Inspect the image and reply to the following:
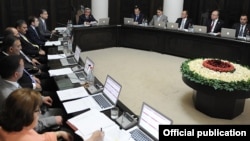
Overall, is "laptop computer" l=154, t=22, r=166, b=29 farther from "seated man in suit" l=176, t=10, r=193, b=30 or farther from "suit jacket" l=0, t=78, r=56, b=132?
"suit jacket" l=0, t=78, r=56, b=132

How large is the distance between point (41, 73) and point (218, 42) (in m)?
4.77

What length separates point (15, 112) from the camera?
1893mm

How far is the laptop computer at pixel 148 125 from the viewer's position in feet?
8.06

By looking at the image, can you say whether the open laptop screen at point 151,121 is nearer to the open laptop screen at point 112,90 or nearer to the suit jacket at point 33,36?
the open laptop screen at point 112,90

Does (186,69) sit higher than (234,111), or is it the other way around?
(186,69)

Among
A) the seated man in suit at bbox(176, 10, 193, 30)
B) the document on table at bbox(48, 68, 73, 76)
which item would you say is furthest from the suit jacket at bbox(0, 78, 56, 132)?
the seated man in suit at bbox(176, 10, 193, 30)

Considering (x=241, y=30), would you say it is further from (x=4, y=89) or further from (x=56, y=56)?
(x=4, y=89)

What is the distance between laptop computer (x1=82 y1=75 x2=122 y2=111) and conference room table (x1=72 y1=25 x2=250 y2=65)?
4.60 m

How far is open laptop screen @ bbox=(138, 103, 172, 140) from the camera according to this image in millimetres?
2417

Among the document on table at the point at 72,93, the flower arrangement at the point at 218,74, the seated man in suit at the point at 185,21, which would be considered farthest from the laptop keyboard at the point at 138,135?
the seated man in suit at the point at 185,21

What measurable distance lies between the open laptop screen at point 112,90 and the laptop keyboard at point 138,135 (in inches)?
25.3

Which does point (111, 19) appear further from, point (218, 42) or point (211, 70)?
point (211, 70)

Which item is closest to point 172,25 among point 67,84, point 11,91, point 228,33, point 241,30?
point 228,33

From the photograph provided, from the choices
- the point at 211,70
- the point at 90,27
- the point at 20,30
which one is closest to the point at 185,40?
the point at 90,27
